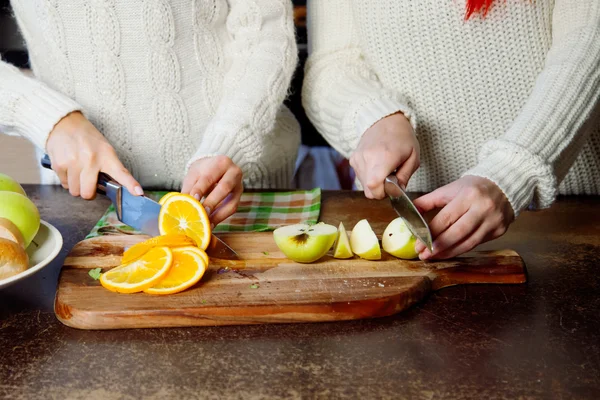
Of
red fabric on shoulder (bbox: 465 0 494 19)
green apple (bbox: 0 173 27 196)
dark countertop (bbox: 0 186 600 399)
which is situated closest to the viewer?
dark countertop (bbox: 0 186 600 399)

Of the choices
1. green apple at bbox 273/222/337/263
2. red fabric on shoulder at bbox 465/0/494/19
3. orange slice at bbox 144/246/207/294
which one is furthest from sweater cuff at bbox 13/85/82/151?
red fabric on shoulder at bbox 465/0/494/19

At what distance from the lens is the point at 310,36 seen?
1.57 metres

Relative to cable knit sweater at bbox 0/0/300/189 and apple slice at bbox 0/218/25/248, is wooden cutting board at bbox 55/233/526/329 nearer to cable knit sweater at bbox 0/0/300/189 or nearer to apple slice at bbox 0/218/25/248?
apple slice at bbox 0/218/25/248

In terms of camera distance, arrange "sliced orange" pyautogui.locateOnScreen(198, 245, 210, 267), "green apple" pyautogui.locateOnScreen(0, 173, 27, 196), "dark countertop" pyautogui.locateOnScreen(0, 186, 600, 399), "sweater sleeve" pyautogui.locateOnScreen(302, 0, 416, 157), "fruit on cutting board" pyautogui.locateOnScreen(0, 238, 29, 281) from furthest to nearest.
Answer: "sweater sleeve" pyautogui.locateOnScreen(302, 0, 416, 157) < "green apple" pyautogui.locateOnScreen(0, 173, 27, 196) < "sliced orange" pyautogui.locateOnScreen(198, 245, 210, 267) < "fruit on cutting board" pyautogui.locateOnScreen(0, 238, 29, 281) < "dark countertop" pyautogui.locateOnScreen(0, 186, 600, 399)

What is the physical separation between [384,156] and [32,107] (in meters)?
0.73

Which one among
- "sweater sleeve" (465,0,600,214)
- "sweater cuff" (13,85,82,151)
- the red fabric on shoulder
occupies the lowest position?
"sweater cuff" (13,85,82,151)

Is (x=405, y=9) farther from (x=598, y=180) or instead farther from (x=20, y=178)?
(x=20, y=178)

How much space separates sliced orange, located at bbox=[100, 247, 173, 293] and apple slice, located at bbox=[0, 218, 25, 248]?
0.15m

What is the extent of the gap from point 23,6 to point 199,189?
2.09 ft

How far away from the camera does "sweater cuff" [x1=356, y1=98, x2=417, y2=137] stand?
134 cm

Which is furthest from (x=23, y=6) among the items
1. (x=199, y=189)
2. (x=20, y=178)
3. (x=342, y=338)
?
(x=20, y=178)

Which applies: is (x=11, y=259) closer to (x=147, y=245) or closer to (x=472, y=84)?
(x=147, y=245)

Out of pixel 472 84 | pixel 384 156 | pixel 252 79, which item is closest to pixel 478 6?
pixel 472 84

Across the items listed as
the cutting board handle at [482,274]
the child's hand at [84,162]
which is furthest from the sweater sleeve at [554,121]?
the child's hand at [84,162]
